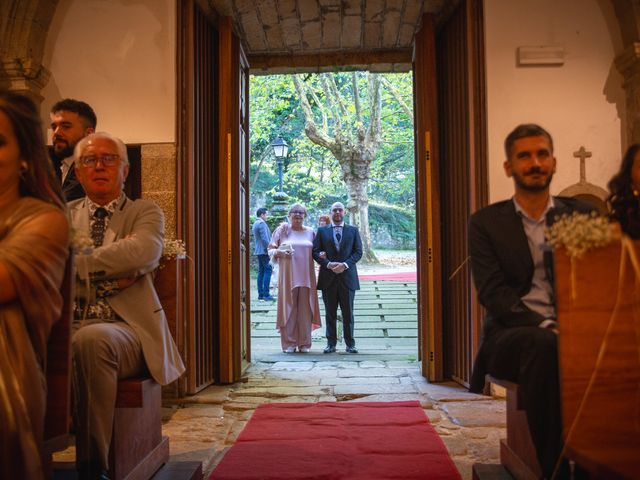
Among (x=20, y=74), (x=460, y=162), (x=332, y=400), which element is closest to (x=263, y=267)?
(x=460, y=162)

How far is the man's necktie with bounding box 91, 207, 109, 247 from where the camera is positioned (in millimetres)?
2888

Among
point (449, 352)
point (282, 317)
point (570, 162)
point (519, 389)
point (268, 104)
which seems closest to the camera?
point (519, 389)

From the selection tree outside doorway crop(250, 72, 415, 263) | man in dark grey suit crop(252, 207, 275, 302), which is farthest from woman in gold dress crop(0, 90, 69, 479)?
tree outside doorway crop(250, 72, 415, 263)

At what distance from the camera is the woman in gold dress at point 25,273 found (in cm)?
174

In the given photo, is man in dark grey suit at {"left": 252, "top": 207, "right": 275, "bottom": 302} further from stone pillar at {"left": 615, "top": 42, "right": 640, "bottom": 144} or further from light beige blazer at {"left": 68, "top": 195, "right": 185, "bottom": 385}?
light beige blazer at {"left": 68, "top": 195, "right": 185, "bottom": 385}

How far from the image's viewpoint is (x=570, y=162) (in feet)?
15.4

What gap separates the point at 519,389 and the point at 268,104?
20324 mm

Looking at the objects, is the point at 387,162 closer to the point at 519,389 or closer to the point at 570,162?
the point at 570,162

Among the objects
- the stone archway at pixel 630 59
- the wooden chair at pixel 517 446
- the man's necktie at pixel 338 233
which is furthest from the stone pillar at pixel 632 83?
the man's necktie at pixel 338 233

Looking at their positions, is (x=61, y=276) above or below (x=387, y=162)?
below

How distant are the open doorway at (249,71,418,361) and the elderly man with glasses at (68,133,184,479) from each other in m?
4.32

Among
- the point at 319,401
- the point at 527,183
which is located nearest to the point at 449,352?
the point at 319,401

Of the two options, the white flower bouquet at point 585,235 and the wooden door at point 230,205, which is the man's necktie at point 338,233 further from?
the white flower bouquet at point 585,235

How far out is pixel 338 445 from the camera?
357cm
